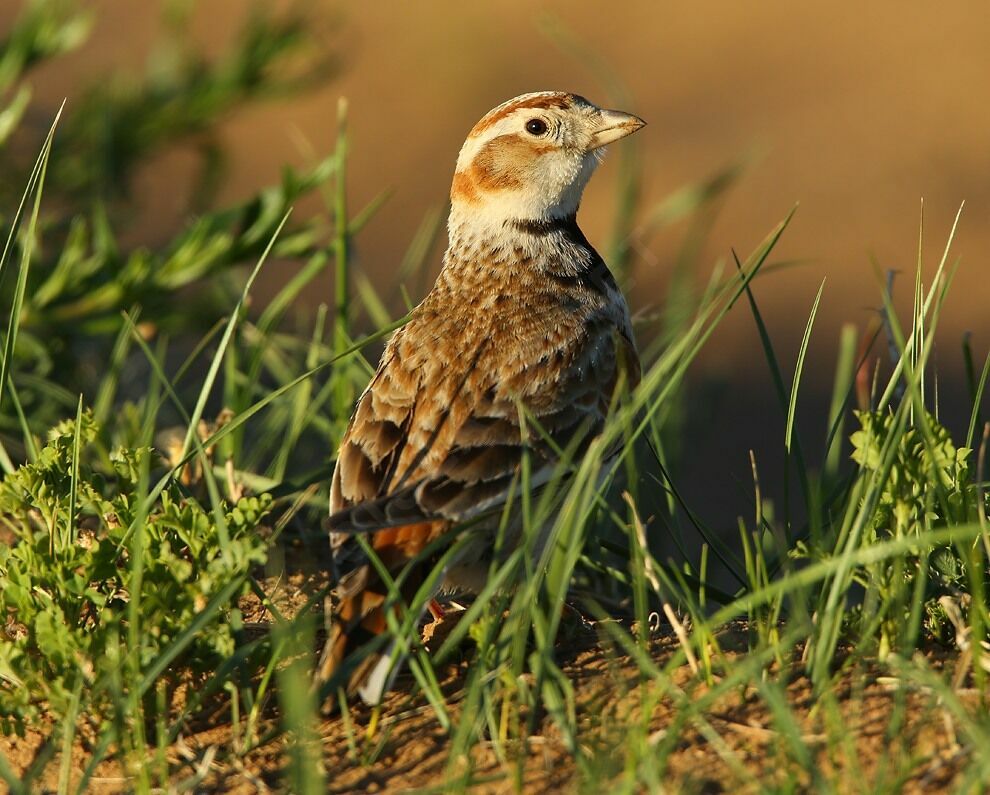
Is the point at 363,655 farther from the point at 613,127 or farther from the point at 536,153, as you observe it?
the point at 613,127

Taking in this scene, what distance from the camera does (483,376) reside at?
382 centimetres

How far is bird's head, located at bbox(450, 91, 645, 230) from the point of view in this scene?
15.3ft

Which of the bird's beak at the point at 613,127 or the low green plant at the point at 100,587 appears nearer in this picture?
the low green plant at the point at 100,587

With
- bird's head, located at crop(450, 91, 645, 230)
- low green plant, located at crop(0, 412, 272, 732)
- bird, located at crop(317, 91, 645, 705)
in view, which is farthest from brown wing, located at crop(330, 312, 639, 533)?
bird's head, located at crop(450, 91, 645, 230)

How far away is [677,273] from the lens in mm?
5406

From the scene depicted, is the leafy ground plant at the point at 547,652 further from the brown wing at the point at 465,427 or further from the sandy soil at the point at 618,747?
the brown wing at the point at 465,427

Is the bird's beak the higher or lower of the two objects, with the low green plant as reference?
higher

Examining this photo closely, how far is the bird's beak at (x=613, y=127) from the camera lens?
4680 mm

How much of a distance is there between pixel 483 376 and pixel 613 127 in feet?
4.26

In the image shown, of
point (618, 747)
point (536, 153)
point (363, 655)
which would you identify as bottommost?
point (618, 747)

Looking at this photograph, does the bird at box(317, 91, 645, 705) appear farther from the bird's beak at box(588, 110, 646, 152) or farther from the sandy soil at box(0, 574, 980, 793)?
the sandy soil at box(0, 574, 980, 793)

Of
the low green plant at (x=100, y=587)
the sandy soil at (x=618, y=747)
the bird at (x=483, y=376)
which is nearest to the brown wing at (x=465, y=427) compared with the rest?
the bird at (x=483, y=376)

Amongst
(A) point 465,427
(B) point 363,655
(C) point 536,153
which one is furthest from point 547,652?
(C) point 536,153

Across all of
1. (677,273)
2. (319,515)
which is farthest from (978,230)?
(319,515)
